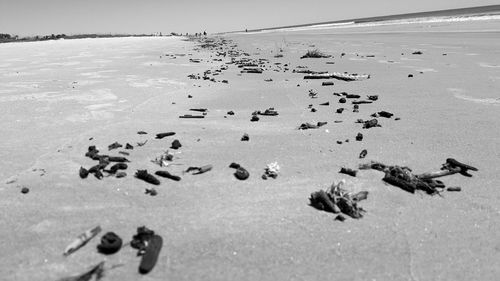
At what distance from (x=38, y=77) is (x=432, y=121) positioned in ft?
33.0

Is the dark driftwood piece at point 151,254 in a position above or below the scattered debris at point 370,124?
below

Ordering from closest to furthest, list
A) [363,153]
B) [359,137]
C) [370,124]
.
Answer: [363,153], [359,137], [370,124]

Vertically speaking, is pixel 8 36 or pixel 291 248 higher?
pixel 8 36

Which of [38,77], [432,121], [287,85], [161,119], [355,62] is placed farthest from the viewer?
[355,62]

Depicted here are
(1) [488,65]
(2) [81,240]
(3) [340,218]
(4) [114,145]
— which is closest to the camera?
(2) [81,240]

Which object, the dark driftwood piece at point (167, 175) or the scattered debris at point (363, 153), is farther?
the scattered debris at point (363, 153)

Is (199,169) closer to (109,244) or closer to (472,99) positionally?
(109,244)

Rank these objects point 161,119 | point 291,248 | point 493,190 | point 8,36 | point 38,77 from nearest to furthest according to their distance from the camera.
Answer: point 291,248 < point 493,190 < point 161,119 < point 38,77 < point 8,36

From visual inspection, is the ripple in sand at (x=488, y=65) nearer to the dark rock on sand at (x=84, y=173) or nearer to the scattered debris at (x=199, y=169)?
the scattered debris at (x=199, y=169)

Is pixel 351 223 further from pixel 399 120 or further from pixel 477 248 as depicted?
pixel 399 120

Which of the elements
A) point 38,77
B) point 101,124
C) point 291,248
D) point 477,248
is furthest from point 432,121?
point 38,77

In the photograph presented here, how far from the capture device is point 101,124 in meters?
5.58

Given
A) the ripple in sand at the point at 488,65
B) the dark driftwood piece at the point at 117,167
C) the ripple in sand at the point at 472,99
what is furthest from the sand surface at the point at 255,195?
the ripple in sand at the point at 488,65

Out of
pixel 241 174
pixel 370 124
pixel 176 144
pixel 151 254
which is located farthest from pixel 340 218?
pixel 370 124
